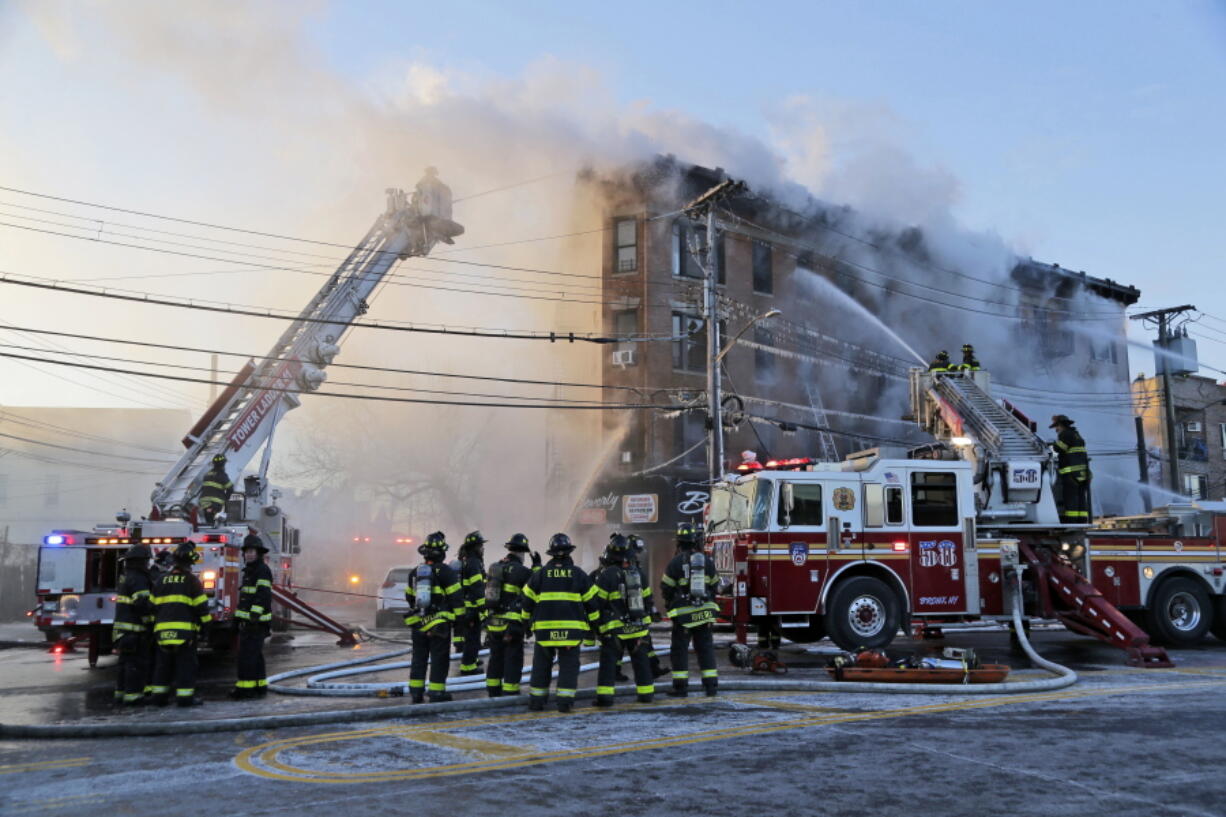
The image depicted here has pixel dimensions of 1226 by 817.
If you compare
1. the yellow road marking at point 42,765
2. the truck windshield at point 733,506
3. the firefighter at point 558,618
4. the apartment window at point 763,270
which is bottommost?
the yellow road marking at point 42,765

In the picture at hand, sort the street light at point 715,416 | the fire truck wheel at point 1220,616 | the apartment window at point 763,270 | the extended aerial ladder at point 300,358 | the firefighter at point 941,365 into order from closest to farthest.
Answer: the fire truck wheel at point 1220,616
the firefighter at point 941,365
the extended aerial ladder at point 300,358
the street light at point 715,416
the apartment window at point 763,270

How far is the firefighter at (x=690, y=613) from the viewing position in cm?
923

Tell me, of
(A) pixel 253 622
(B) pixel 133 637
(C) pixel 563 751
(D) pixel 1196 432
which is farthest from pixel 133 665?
(D) pixel 1196 432

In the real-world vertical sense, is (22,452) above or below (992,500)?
above

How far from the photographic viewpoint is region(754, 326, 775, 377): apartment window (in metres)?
31.0

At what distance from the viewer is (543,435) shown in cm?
3441

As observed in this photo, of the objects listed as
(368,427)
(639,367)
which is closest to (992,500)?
(639,367)

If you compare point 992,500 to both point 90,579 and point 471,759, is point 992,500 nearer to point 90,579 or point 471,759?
point 471,759

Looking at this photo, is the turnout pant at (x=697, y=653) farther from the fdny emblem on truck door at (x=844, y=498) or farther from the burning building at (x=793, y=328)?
the burning building at (x=793, y=328)

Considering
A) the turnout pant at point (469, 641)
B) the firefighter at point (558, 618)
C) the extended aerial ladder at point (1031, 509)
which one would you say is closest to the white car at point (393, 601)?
the turnout pant at point (469, 641)

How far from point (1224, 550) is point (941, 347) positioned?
20.2m

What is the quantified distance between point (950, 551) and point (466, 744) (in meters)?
7.70

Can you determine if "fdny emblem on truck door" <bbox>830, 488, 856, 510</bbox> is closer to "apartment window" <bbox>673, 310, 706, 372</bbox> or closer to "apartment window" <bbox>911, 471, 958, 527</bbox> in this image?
"apartment window" <bbox>911, 471, 958, 527</bbox>

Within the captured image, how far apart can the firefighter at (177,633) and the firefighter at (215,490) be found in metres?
6.30
